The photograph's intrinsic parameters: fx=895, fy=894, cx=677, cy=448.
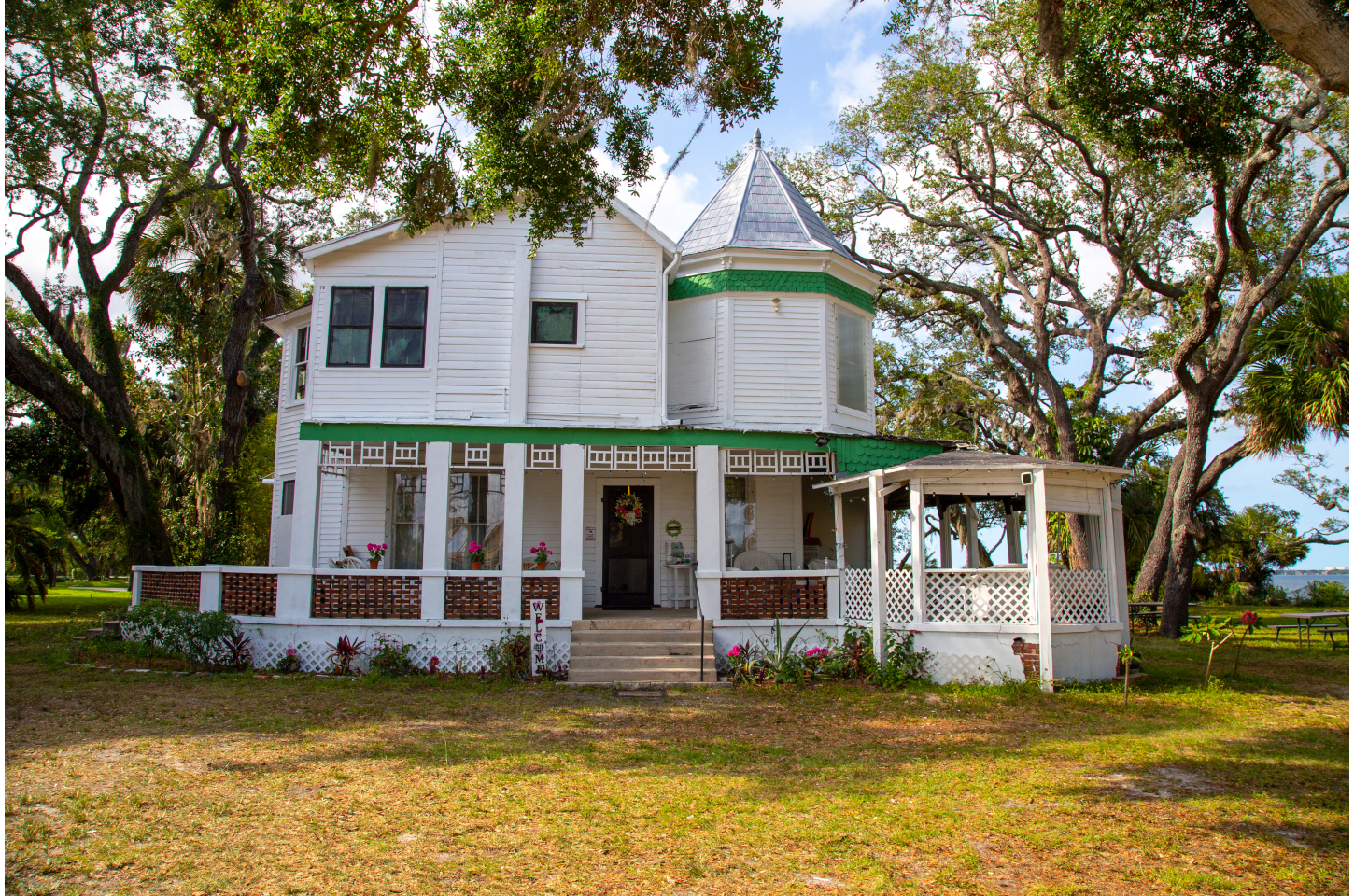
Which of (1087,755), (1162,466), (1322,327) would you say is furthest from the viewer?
(1162,466)

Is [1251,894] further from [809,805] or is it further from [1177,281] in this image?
[1177,281]

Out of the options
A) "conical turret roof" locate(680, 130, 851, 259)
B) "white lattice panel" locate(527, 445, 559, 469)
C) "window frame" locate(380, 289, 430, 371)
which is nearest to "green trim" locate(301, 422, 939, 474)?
"white lattice panel" locate(527, 445, 559, 469)

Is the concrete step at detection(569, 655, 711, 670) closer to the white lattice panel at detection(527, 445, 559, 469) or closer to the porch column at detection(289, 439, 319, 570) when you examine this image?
the white lattice panel at detection(527, 445, 559, 469)

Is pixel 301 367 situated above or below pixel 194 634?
above

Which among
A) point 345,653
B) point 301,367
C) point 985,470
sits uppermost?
point 301,367

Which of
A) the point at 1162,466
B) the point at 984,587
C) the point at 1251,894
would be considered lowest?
the point at 1251,894

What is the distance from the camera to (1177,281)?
79.4 feet

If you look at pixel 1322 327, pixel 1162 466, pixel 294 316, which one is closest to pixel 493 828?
pixel 294 316

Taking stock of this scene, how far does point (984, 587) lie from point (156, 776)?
1043 centimetres

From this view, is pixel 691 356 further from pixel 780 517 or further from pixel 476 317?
pixel 476 317

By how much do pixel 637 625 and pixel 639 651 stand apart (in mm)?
557

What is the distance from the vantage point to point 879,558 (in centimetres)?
1333

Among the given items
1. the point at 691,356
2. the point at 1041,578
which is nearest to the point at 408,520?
the point at 691,356

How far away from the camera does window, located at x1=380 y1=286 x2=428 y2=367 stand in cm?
1477
